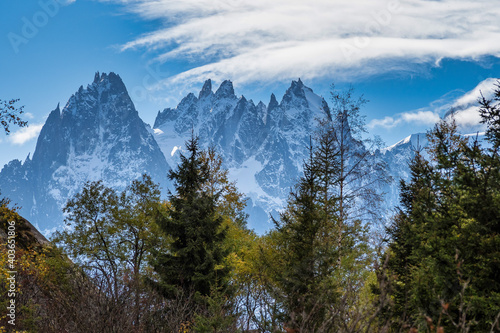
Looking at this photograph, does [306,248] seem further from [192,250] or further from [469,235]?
[192,250]

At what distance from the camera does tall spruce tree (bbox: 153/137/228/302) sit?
55.5 feet

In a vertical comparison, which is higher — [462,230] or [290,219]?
[290,219]

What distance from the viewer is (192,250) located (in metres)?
17.5

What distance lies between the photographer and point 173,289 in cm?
1664

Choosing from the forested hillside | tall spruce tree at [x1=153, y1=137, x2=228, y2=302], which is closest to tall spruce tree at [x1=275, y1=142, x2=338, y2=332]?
the forested hillside

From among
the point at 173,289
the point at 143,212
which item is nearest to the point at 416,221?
the point at 173,289

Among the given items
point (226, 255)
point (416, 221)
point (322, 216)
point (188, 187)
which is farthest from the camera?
point (188, 187)

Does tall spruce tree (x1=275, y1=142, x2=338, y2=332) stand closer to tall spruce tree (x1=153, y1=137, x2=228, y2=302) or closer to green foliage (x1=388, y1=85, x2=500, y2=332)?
green foliage (x1=388, y1=85, x2=500, y2=332)

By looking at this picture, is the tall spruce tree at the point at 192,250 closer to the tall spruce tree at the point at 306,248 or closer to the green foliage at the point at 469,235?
the tall spruce tree at the point at 306,248

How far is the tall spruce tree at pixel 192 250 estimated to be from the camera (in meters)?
16.9

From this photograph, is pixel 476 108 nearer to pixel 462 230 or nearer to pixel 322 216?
pixel 462 230

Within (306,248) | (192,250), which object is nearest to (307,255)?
(306,248)

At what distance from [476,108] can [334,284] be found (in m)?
6.25

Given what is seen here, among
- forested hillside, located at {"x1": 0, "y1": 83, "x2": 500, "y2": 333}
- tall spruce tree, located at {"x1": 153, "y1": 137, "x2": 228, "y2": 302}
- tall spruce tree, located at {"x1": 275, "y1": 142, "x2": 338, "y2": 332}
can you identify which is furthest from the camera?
tall spruce tree, located at {"x1": 153, "y1": 137, "x2": 228, "y2": 302}
